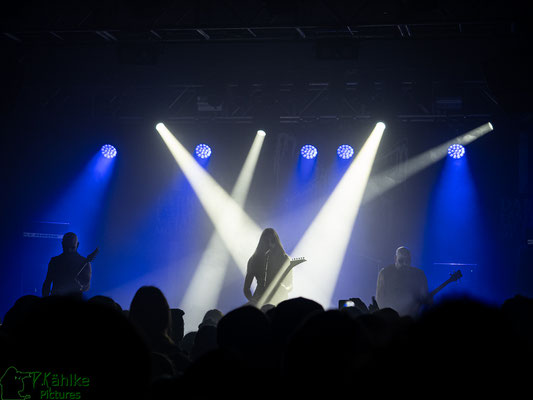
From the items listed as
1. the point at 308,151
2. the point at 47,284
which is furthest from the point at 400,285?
the point at 308,151

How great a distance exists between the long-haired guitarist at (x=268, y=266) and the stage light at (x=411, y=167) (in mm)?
6546

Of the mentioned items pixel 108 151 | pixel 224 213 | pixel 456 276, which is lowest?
pixel 456 276

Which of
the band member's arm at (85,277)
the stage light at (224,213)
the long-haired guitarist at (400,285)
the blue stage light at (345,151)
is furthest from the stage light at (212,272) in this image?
the long-haired guitarist at (400,285)

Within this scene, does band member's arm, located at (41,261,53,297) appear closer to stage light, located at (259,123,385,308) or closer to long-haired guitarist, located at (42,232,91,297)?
long-haired guitarist, located at (42,232,91,297)

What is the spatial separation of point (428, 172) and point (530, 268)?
3.07 m

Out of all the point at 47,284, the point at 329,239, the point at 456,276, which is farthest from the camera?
the point at 329,239

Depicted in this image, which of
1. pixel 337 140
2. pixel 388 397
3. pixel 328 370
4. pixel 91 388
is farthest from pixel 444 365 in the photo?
pixel 337 140

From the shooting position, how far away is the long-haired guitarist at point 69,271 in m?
7.32

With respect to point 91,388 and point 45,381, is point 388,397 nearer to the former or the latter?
point 91,388

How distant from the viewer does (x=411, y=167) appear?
12.9m

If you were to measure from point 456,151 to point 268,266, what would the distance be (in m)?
7.30

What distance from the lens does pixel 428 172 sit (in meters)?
12.9

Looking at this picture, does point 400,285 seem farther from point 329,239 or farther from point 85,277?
point 329,239

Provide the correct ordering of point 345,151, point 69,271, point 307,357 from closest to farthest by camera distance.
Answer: point 307,357 → point 69,271 → point 345,151
